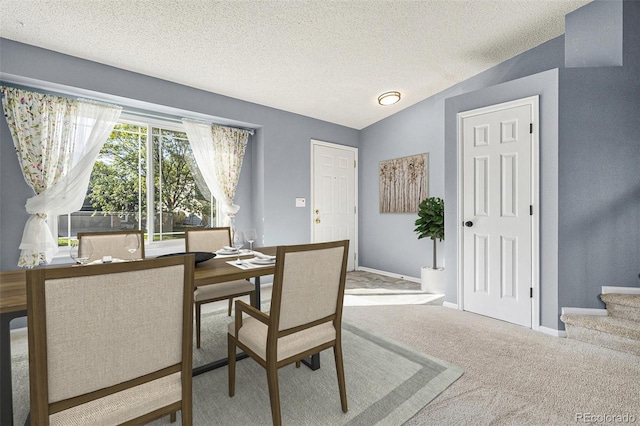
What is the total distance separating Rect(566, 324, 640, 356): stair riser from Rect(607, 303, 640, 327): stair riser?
25 centimetres

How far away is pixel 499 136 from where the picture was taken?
122 inches

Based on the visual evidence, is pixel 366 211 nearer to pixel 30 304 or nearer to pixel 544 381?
pixel 544 381

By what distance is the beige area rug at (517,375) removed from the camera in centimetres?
167

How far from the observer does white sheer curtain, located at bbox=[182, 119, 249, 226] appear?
12.9ft

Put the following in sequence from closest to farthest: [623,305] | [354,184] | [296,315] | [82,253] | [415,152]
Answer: [296,315], [82,253], [623,305], [415,152], [354,184]

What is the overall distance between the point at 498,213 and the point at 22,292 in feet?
12.2

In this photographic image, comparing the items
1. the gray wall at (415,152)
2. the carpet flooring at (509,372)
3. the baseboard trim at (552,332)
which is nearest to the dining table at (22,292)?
the carpet flooring at (509,372)

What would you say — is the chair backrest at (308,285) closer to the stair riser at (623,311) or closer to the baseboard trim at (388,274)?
the stair riser at (623,311)

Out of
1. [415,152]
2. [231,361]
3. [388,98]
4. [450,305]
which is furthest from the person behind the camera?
[415,152]

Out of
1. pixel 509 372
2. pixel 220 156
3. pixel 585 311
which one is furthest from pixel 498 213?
pixel 220 156

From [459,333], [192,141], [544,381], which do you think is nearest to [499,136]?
[459,333]

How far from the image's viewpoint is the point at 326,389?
6.23 feet

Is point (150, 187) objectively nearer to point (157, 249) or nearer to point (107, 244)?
point (157, 249)

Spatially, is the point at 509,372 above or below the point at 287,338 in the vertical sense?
below
